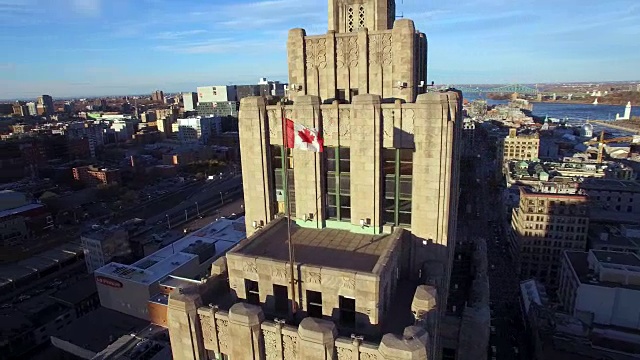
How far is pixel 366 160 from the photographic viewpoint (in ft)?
63.0

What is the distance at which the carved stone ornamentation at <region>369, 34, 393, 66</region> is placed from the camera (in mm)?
20250

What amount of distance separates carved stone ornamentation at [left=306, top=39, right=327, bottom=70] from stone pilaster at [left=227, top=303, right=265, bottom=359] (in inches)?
545

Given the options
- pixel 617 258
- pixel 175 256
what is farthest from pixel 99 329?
pixel 617 258

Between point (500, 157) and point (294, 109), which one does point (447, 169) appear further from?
point (500, 157)

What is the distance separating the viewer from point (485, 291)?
1983cm

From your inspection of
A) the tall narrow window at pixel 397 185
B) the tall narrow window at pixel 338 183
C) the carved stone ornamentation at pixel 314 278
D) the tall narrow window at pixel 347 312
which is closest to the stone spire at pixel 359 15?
the tall narrow window at pixel 338 183

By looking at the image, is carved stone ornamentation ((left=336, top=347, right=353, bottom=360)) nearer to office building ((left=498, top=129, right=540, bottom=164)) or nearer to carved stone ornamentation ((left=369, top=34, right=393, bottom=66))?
carved stone ornamentation ((left=369, top=34, right=393, bottom=66))

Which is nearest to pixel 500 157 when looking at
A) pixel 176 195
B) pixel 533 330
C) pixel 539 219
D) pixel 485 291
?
pixel 539 219

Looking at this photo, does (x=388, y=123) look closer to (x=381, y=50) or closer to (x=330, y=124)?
(x=330, y=124)

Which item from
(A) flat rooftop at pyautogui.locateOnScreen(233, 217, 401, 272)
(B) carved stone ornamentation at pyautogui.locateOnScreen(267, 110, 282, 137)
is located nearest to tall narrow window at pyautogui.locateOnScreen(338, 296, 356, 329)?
(A) flat rooftop at pyautogui.locateOnScreen(233, 217, 401, 272)

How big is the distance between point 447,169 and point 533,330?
246ft

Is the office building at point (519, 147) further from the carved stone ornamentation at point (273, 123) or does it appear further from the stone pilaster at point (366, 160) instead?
the carved stone ornamentation at point (273, 123)

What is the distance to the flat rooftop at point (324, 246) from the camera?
17.4m

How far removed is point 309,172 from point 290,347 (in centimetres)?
903
